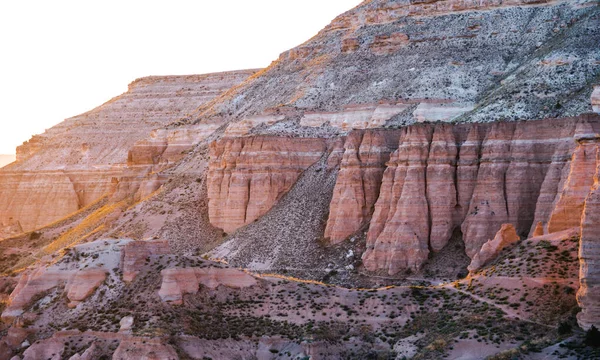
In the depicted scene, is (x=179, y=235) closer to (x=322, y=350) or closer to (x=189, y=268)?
(x=189, y=268)

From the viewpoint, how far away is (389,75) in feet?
370

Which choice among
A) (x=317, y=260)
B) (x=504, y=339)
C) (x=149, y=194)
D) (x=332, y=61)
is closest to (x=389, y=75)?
(x=332, y=61)

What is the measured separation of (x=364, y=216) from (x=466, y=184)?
9.31 meters

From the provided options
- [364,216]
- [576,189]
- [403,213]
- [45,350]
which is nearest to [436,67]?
[364,216]

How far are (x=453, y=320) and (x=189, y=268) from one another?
14.5m

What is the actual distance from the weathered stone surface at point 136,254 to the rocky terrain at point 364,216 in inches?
4.8

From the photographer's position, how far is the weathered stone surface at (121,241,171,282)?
63812 mm

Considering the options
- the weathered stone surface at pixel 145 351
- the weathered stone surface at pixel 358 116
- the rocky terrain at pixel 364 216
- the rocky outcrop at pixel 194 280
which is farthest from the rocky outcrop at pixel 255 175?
the weathered stone surface at pixel 145 351

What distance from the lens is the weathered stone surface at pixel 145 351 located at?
2212 inches

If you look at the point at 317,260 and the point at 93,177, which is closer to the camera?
the point at 317,260

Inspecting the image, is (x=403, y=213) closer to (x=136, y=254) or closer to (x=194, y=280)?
(x=194, y=280)

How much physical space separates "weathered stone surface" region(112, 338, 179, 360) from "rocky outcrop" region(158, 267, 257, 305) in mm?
4524

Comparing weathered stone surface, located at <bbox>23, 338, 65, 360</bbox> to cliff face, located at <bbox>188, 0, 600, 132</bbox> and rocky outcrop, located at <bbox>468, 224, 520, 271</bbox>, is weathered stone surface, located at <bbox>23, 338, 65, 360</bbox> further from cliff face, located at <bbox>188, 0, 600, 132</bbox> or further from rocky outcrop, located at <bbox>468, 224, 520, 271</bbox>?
cliff face, located at <bbox>188, 0, 600, 132</bbox>

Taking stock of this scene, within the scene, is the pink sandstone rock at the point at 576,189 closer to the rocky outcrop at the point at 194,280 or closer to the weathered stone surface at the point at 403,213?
the weathered stone surface at the point at 403,213
